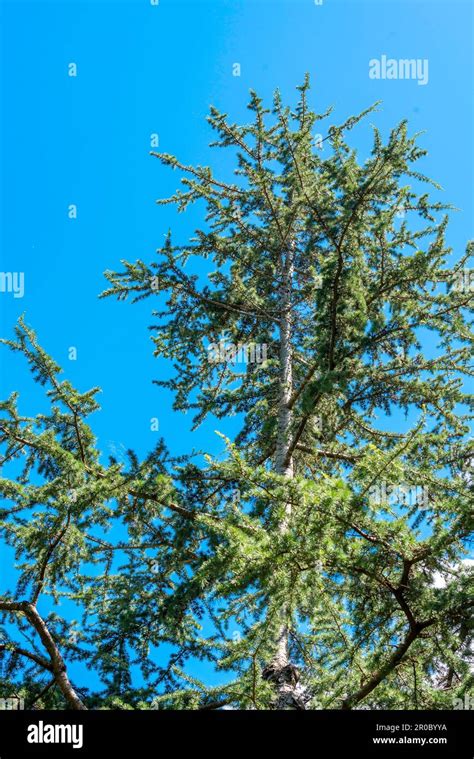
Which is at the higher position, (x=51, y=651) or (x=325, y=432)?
(x=325, y=432)

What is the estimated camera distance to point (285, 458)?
31.6ft

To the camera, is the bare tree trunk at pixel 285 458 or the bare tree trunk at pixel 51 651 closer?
the bare tree trunk at pixel 51 651

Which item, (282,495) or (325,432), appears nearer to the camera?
(282,495)

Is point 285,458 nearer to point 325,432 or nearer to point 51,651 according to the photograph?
point 325,432

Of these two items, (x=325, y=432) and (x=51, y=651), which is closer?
(x=51, y=651)

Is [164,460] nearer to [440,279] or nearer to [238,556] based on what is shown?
[238,556]

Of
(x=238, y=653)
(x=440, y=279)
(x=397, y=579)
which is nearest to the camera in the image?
(x=397, y=579)

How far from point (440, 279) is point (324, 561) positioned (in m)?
5.74

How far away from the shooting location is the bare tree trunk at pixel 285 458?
23.2 ft

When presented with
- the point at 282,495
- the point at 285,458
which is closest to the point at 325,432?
the point at 285,458

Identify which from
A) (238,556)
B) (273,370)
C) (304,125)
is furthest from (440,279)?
(238,556)

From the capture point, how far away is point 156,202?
1205 cm

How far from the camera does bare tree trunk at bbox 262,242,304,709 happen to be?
23.2ft

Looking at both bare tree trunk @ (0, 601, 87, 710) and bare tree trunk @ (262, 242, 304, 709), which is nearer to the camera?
bare tree trunk @ (0, 601, 87, 710)
